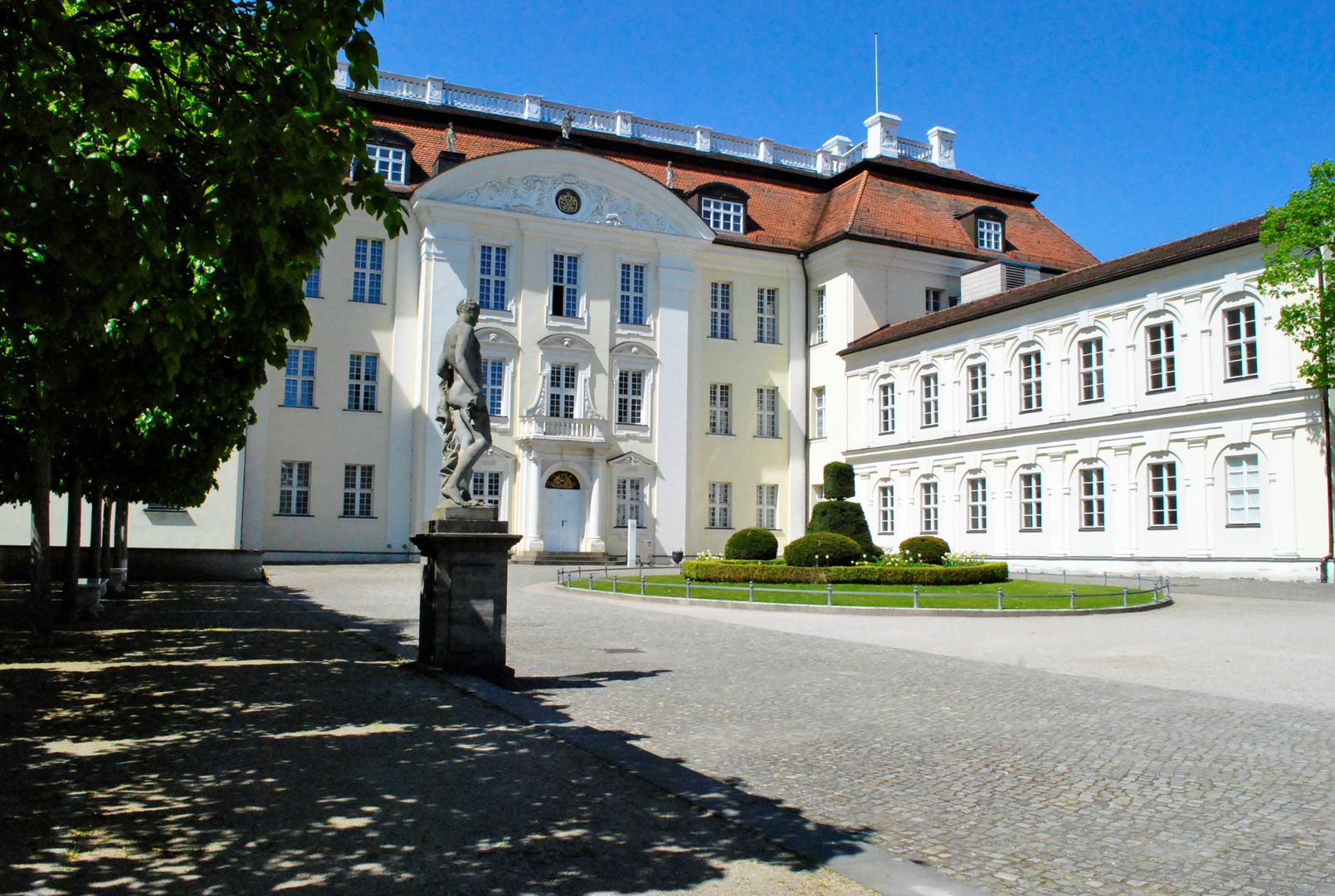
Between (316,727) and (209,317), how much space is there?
429 centimetres

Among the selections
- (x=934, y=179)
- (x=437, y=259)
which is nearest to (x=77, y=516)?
(x=437, y=259)

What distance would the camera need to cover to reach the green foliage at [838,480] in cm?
2908

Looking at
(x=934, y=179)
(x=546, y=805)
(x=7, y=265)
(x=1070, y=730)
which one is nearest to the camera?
(x=546, y=805)

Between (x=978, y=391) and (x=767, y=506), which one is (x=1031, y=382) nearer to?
(x=978, y=391)

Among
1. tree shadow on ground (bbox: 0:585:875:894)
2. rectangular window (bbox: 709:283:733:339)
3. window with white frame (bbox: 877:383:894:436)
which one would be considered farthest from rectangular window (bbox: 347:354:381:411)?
tree shadow on ground (bbox: 0:585:875:894)

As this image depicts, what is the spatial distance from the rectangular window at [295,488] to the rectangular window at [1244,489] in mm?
28417

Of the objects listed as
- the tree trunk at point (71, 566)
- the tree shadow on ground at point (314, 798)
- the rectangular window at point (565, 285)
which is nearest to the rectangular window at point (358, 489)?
the rectangular window at point (565, 285)

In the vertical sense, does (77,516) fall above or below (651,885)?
above

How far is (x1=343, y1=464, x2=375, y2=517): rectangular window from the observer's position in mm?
35875

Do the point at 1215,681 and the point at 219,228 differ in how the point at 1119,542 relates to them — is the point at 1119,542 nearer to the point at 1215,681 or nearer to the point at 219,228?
the point at 1215,681

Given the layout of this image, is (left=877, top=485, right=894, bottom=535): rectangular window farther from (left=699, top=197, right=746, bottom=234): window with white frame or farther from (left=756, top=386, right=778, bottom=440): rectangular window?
(left=699, top=197, right=746, bottom=234): window with white frame

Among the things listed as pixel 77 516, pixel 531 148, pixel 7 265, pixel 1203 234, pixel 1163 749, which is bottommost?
pixel 1163 749

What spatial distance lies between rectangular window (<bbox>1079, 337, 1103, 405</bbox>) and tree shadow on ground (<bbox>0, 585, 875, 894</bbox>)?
2660 centimetres

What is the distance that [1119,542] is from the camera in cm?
2997
